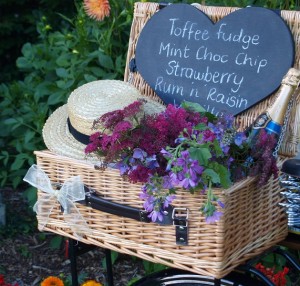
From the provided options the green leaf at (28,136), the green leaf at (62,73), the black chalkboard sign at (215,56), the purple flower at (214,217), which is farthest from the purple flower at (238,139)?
the green leaf at (28,136)

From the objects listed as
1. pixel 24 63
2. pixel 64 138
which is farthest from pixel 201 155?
pixel 24 63

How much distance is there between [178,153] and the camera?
1.80 meters

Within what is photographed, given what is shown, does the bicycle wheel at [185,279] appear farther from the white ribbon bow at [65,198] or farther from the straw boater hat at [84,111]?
the straw boater hat at [84,111]

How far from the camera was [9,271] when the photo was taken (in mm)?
3463

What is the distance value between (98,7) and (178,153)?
149 centimetres

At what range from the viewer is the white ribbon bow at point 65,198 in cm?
213

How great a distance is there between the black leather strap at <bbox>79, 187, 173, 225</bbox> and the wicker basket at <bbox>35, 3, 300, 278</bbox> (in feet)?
0.07

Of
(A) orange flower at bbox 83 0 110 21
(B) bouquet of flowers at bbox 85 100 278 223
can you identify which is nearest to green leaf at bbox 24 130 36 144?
(A) orange flower at bbox 83 0 110 21

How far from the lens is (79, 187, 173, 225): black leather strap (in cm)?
194

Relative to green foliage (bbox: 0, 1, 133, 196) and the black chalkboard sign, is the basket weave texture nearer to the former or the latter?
the black chalkboard sign

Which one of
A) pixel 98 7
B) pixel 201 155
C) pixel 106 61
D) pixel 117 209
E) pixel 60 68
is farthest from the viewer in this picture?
pixel 60 68

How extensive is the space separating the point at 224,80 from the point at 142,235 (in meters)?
0.67

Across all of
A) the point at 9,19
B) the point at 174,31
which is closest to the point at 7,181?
the point at 9,19

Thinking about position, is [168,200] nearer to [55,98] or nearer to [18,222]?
[55,98]
